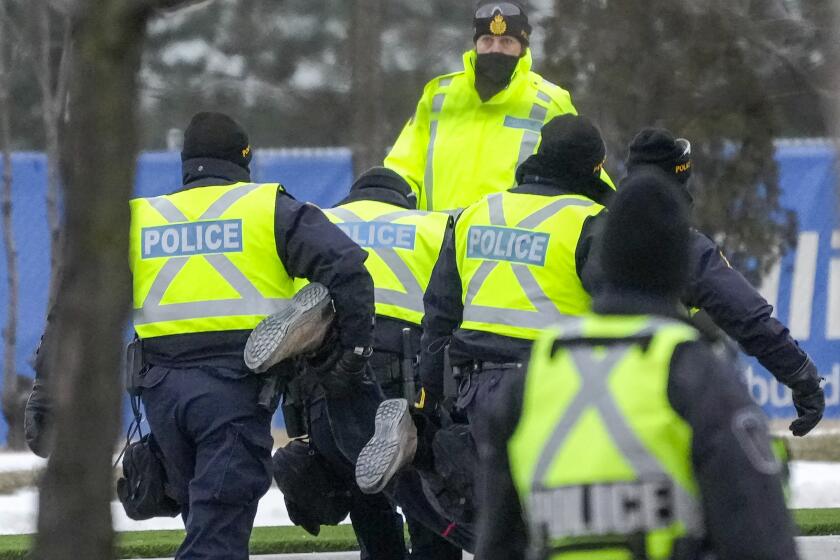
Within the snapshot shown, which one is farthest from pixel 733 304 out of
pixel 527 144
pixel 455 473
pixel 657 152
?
pixel 527 144

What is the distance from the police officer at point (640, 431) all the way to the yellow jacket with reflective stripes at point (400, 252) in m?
3.99

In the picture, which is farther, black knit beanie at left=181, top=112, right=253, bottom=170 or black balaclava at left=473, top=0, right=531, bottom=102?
black balaclava at left=473, top=0, right=531, bottom=102

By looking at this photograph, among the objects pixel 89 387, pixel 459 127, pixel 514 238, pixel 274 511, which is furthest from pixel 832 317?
pixel 89 387

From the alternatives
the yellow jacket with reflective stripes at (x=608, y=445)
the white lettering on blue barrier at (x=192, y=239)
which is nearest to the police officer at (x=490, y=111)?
the white lettering on blue barrier at (x=192, y=239)

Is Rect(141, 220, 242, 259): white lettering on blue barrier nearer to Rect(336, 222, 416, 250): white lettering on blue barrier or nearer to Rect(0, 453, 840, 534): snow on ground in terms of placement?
Rect(336, 222, 416, 250): white lettering on blue barrier

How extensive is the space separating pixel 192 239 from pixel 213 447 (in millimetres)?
746

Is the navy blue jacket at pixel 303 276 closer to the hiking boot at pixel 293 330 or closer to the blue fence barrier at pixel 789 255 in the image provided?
the hiking boot at pixel 293 330

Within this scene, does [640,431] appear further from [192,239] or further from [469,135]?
[469,135]

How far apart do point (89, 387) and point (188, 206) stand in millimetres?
2731

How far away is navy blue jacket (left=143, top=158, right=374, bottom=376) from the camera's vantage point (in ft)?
21.8

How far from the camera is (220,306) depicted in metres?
6.66

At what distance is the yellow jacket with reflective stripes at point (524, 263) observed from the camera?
6.46 meters

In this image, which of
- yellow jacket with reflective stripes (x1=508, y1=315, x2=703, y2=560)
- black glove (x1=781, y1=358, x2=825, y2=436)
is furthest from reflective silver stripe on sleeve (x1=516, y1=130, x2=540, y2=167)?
yellow jacket with reflective stripes (x1=508, y1=315, x2=703, y2=560)

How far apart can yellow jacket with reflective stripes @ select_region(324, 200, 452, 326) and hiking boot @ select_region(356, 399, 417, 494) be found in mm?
741
